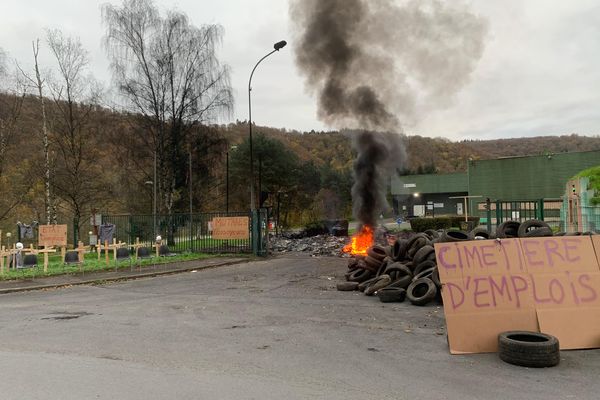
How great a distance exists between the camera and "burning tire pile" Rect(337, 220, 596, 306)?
8977 millimetres

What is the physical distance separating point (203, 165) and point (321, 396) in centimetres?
2632

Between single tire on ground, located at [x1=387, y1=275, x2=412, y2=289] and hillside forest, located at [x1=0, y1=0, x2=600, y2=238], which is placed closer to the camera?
single tire on ground, located at [x1=387, y1=275, x2=412, y2=289]

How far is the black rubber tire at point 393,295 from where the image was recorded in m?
9.25

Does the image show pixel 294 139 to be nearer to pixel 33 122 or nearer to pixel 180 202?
pixel 180 202

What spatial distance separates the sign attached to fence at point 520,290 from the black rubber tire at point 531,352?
1.44 feet

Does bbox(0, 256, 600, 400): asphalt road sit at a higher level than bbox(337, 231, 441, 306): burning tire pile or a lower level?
lower

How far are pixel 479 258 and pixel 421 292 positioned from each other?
136 inches

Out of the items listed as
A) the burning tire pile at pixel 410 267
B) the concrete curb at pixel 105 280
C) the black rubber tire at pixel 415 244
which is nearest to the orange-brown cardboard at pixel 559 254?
the burning tire pile at pixel 410 267

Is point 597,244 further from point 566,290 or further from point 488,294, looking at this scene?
point 488,294

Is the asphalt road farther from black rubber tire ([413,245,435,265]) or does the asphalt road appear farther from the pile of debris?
the pile of debris

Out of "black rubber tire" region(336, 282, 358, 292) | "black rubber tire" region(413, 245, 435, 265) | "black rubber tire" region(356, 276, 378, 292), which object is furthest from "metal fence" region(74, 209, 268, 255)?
"black rubber tire" region(413, 245, 435, 265)

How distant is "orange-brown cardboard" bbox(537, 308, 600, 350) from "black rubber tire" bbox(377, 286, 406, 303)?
3.76 metres

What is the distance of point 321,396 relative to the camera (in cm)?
412

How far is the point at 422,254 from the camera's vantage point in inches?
394
